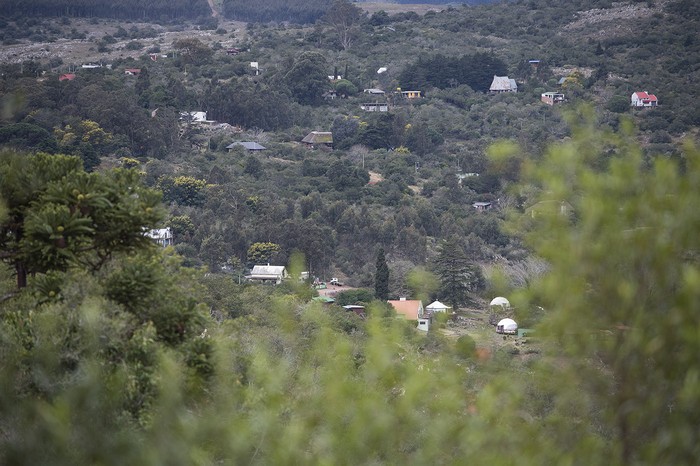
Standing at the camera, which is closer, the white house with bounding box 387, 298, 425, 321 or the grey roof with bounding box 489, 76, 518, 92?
the white house with bounding box 387, 298, 425, 321

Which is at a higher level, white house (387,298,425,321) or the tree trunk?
the tree trunk

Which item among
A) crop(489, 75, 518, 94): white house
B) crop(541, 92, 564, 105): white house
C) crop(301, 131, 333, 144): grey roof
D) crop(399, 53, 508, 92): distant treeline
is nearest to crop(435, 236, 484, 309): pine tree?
crop(301, 131, 333, 144): grey roof

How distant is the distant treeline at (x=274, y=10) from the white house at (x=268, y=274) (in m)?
40.4

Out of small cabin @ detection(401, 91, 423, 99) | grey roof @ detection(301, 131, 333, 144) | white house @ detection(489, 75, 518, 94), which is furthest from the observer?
white house @ detection(489, 75, 518, 94)

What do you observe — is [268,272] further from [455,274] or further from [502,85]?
[502,85]

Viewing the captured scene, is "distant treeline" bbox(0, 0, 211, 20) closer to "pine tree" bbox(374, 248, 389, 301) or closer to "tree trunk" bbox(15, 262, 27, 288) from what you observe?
"pine tree" bbox(374, 248, 389, 301)

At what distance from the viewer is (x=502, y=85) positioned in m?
42.5

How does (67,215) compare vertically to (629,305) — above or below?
below

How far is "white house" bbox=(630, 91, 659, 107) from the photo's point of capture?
124 ft

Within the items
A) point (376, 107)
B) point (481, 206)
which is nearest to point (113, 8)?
point (376, 107)

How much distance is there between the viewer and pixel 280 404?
4.10m

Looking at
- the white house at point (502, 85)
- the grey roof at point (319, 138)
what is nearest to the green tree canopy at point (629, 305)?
the grey roof at point (319, 138)

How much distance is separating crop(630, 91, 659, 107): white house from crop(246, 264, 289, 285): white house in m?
20.8

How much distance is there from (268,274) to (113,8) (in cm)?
3941
